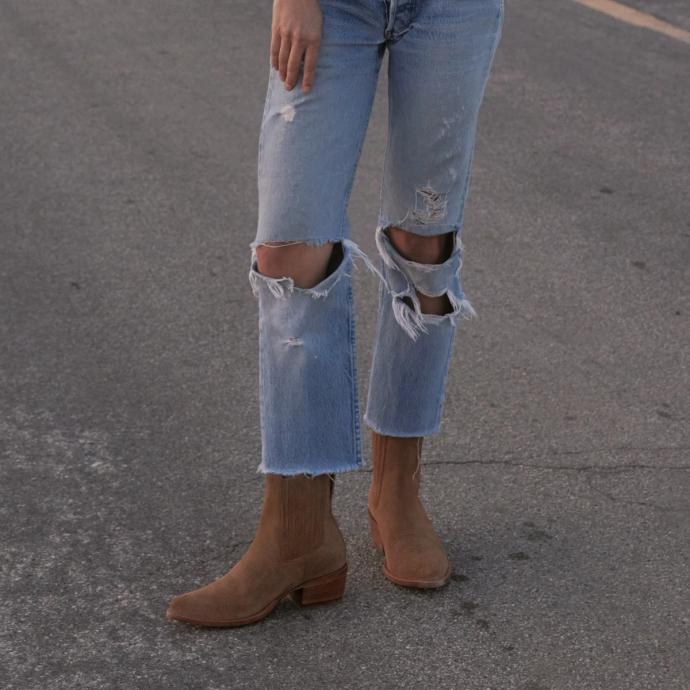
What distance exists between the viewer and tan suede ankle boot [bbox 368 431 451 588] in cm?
294

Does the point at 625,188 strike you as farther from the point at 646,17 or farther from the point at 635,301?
the point at 646,17

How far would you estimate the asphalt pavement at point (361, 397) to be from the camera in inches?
108

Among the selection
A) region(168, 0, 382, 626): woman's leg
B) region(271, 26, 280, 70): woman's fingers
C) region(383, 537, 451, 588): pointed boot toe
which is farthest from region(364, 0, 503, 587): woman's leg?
region(271, 26, 280, 70): woman's fingers

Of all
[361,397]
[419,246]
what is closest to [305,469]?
[419,246]

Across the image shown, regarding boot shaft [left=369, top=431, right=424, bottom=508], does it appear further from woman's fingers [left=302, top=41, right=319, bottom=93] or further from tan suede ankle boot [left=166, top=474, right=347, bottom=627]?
woman's fingers [left=302, top=41, right=319, bottom=93]

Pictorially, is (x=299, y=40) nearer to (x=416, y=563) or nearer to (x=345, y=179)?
(x=345, y=179)

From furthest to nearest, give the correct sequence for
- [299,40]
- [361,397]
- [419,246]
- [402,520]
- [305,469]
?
1. [361,397]
2. [402,520]
3. [419,246]
4. [305,469]
5. [299,40]

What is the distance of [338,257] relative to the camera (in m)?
2.72

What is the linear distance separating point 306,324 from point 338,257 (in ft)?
0.47

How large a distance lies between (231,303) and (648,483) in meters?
1.63

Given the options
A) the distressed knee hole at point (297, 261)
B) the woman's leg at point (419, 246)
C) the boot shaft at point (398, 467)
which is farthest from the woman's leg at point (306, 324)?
the boot shaft at point (398, 467)

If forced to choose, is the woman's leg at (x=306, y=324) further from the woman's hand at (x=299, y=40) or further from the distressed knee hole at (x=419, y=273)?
the distressed knee hole at (x=419, y=273)

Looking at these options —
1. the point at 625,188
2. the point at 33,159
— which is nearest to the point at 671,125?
the point at 625,188

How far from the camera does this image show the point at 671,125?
6.56 m
